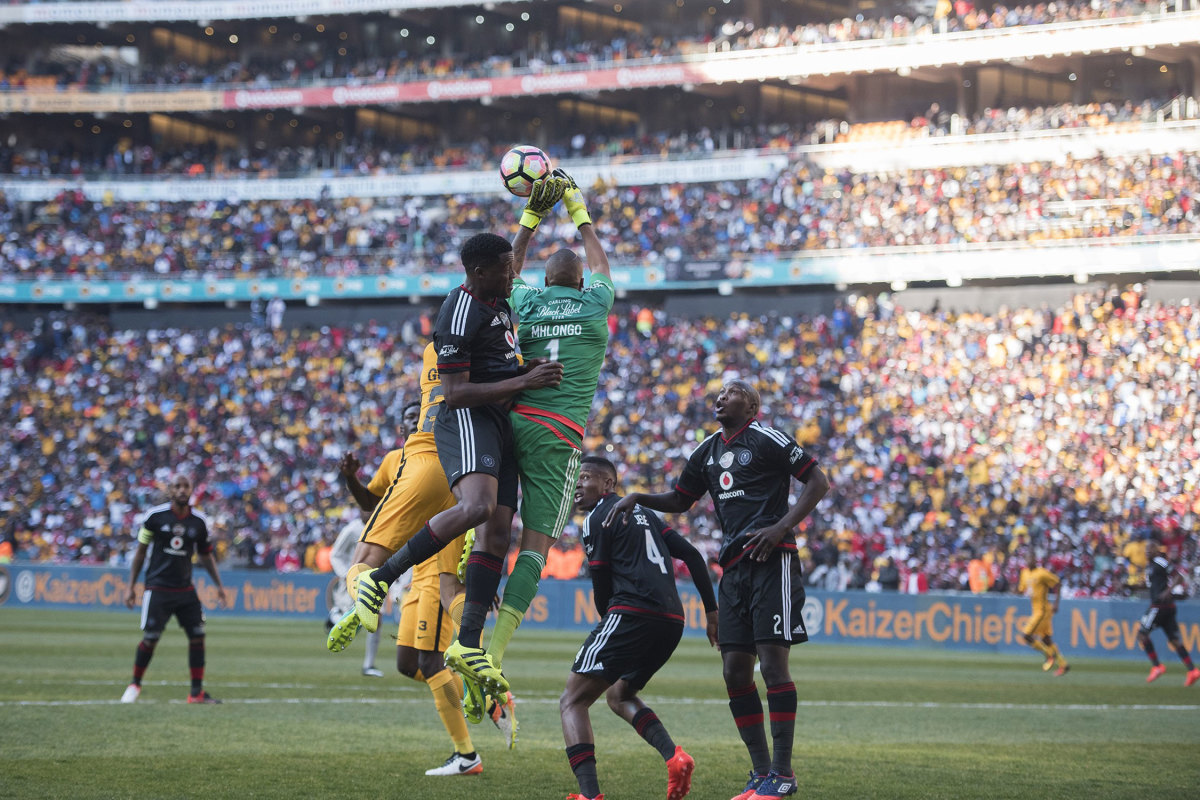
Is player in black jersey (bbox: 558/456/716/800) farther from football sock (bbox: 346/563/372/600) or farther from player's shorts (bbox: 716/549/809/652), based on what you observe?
football sock (bbox: 346/563/372/600)

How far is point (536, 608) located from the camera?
31344mm

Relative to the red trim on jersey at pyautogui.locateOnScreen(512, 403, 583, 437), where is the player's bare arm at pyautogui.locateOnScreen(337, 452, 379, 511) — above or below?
below

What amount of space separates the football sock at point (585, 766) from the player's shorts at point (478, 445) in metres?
1.49

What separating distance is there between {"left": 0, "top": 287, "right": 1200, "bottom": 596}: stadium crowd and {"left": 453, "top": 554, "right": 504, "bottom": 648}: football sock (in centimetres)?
2046

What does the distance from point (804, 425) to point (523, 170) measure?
2758cm

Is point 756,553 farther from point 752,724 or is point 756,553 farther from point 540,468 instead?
point 540,468

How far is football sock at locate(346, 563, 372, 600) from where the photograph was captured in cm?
800

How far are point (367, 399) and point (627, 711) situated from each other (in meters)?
32.8

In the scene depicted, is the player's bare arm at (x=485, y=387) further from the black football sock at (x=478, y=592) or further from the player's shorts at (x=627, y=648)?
the player's shorts at (x=627, y=648)

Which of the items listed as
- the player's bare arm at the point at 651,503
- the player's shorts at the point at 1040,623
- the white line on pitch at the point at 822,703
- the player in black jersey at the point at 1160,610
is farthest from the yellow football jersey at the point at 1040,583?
the player's bare arm at the point at 651,503

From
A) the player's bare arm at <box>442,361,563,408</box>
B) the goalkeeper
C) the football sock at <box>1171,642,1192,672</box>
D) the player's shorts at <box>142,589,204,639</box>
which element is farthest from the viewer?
the football sock at <box>1171,642,1192,672</box>

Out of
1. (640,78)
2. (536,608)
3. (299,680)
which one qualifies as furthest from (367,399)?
(299,680)

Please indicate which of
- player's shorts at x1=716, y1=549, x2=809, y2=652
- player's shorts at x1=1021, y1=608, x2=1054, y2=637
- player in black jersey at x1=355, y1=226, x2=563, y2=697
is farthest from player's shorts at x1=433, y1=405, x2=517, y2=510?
player's shorts at x1=1021, y1=608, x2=1054, y2=637

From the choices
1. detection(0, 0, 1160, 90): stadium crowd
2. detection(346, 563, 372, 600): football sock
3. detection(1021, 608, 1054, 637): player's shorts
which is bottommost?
detection(1021, 608, 1054, 637): player's shorts
